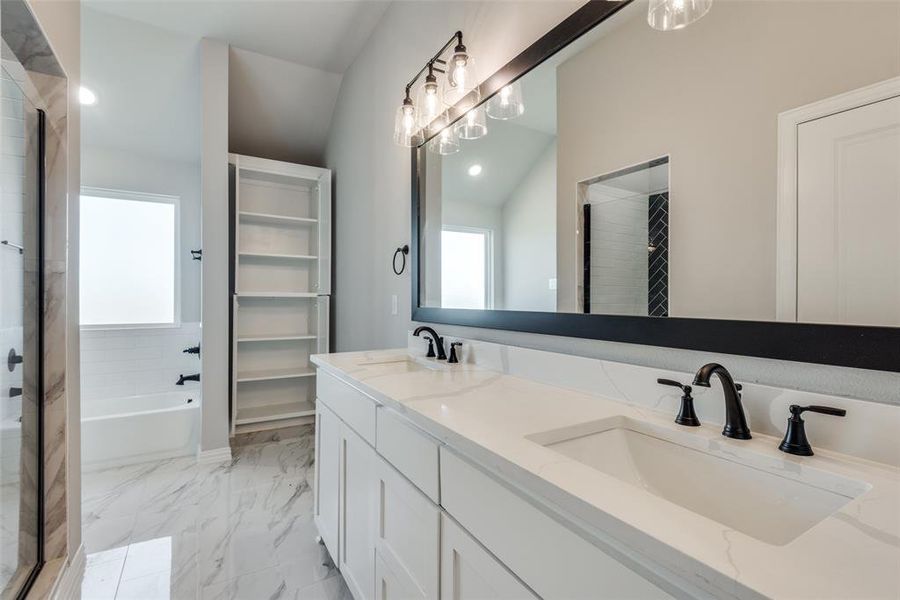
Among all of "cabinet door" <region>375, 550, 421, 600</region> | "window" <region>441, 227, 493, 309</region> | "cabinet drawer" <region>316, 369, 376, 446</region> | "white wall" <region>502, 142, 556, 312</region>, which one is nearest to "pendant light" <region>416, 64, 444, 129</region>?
"window" <region>441, 227, 493, 309</region>

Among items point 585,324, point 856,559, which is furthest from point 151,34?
point 856,559

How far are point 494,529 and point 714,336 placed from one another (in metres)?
0.62

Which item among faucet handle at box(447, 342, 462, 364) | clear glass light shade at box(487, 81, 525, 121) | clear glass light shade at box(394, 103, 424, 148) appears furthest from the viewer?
clear glass light shade at box(394, 103, 424, 148)

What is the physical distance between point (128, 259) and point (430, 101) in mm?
3274

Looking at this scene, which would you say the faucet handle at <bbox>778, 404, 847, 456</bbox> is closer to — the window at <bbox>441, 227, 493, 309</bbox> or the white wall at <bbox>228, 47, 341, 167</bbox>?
the window at <bbox>441, 227, 493, 309</bbox>

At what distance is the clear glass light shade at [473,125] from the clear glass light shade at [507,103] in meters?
0.06

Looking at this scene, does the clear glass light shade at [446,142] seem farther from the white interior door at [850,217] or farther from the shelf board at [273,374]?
the shelf board at [273,374]

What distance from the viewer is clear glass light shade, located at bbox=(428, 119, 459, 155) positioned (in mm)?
1831

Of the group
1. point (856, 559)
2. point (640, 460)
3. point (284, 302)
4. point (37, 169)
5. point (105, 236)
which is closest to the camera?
point (856, 559)

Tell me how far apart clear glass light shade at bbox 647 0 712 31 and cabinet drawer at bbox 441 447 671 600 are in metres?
1.12

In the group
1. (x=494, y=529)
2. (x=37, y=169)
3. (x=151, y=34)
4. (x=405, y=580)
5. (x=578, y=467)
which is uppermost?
(x=151, y=34)

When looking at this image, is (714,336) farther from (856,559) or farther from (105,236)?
(105,236)

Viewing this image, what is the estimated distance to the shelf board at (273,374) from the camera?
3.34m

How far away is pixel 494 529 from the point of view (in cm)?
72
